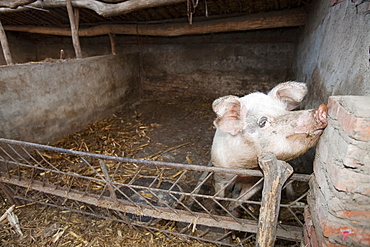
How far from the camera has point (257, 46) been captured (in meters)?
6.99

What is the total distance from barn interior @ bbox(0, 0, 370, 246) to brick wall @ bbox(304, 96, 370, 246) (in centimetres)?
73

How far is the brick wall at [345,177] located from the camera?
1188 millimetres

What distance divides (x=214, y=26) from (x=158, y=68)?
306 centimetres

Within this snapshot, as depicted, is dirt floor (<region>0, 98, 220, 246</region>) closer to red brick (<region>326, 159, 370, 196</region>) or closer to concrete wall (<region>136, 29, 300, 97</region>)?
concrete wall (<region>136, 29, 300, 97</region>)

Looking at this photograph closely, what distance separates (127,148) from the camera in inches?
189

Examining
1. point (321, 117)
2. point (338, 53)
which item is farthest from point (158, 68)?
point (321, 117)

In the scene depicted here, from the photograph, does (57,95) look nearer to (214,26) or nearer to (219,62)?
(214,26)

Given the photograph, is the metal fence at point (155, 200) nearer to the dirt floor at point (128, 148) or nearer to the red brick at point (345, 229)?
the dirt floor at point (128, 148)

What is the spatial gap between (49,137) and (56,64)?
1.68m

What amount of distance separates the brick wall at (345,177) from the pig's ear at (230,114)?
0.85 m

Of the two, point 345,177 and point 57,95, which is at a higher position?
point 345,177

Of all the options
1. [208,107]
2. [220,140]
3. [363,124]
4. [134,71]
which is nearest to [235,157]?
[220,140]

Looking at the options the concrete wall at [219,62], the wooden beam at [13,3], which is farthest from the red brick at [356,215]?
the wooden beam at [13,3]

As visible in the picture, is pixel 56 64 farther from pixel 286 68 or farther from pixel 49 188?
pixel 286 68
